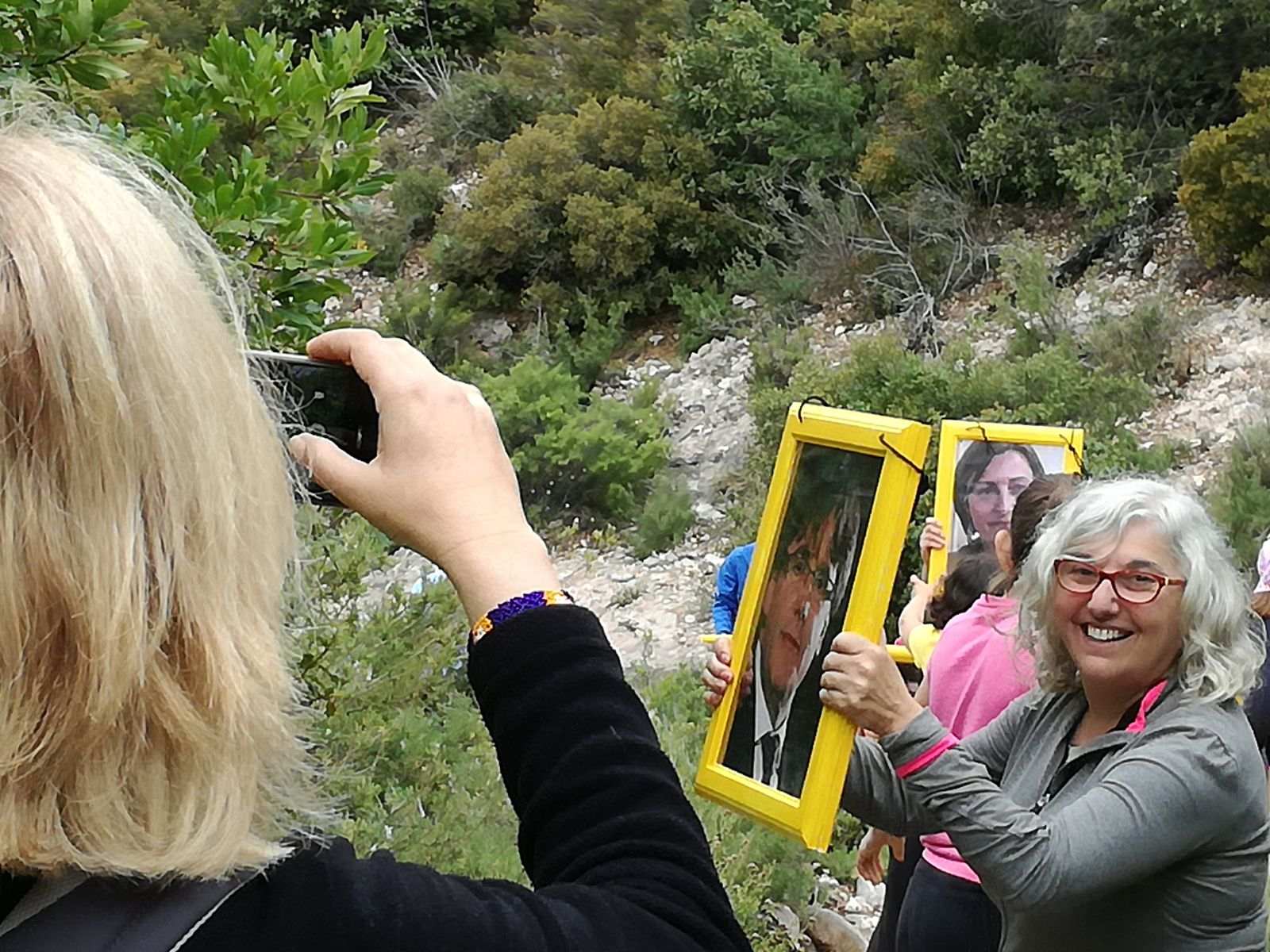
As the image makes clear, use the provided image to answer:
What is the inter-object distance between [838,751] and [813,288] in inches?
447

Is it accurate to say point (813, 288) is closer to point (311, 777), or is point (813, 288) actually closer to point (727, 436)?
point (727, 436)

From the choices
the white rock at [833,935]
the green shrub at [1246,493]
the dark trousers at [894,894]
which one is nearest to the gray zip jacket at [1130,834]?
the dark trousers at [894,894]

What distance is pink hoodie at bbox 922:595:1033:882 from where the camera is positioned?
263 cm

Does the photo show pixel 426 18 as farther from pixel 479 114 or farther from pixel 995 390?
pixel 995 390

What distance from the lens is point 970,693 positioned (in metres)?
2.73

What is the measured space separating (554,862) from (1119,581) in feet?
4.77

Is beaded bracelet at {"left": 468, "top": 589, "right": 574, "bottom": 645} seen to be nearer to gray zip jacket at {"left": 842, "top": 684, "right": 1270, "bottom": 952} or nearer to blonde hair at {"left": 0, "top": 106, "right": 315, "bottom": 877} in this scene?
blonde hair at {"left": 0, "top": 106, "right": 315, "bottom": 877}

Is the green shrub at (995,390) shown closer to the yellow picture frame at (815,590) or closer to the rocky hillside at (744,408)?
the rocky hillside at (744,408)

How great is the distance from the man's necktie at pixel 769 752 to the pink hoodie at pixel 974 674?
88 centimetres

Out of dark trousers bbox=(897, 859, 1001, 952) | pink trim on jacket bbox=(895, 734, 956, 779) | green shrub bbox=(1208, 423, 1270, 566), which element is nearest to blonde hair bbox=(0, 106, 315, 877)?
pink trim on jacket bbox=(895, 734, 956, 779)

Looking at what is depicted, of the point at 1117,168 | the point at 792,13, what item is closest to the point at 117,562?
the point at 1117,168

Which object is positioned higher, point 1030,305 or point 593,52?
point 593,52

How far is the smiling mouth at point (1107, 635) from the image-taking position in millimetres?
2049

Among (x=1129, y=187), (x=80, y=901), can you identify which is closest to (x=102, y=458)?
(x=80, y=901)
